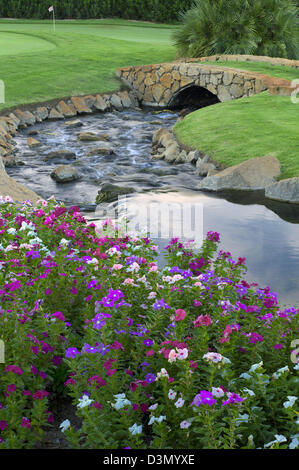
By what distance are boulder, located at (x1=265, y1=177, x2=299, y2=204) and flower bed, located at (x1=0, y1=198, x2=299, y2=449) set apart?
4.40 metres

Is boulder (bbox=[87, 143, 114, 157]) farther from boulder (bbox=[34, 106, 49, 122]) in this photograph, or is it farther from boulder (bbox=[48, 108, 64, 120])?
boulder (bbox=[48, 108, 64, 120])

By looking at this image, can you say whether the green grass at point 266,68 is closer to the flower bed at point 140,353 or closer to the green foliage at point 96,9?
the flower bed at point 140,353

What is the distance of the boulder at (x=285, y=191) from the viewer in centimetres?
908

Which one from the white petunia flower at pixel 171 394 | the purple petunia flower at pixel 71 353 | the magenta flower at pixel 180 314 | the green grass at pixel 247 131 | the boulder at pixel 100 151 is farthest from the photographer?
the boulder at pixel 100 151

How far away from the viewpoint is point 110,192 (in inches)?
392

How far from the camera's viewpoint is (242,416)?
2.90 metres

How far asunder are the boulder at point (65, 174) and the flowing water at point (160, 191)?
0.12 meters

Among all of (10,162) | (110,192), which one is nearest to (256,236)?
(110,192)

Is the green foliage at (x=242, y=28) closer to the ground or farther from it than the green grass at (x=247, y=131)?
farther from it

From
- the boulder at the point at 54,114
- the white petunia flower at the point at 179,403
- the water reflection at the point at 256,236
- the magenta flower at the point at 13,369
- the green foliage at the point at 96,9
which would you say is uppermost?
the green foliage at the point at 96,9

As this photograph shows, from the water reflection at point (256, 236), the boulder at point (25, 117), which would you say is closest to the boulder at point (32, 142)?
the boulder at point (25, 117)

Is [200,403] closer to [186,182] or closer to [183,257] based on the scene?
[183,257]

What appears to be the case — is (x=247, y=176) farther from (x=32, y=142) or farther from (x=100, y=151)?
(x=32, y=142)

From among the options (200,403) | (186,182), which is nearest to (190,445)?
(200,403)
